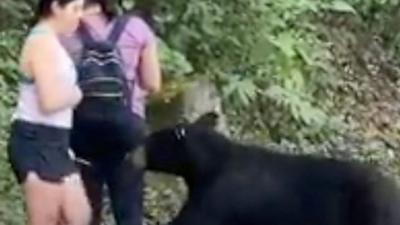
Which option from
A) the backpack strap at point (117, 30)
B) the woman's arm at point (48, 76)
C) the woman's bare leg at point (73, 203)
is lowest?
the woman's bare leg at point (73, 203)

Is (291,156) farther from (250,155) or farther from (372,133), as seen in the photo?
(372,133)

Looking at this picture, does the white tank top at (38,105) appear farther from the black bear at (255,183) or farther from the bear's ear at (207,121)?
the bear's ear at (207,121)

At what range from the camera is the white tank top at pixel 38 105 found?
6.67m

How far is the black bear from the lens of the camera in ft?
27.1

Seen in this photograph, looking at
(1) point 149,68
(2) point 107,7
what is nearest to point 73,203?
(1) point 149,68

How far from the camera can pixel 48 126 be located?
6879 millimetres

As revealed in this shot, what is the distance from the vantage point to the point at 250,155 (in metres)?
8.41

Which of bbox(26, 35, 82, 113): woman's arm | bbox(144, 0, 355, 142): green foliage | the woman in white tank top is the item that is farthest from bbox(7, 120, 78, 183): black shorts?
bbox(144, 0, 355, 142): green foliage

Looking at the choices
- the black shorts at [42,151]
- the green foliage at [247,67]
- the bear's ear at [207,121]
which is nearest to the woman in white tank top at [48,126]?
the black shorts at [42,151]

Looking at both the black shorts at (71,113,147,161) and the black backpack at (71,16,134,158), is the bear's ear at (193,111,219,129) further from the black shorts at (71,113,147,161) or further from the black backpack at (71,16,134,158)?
the black backpack at (71,16,134,158)

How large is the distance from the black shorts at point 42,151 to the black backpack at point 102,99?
0.53 metres

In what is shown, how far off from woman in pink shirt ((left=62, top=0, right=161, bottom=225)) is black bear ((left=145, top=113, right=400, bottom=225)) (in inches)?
16.0

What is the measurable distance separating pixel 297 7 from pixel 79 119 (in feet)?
17.9

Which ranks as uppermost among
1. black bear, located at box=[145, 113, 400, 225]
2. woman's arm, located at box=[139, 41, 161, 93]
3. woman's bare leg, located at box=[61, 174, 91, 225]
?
woman's arm, located at box=[139, 41, 161, 93]
